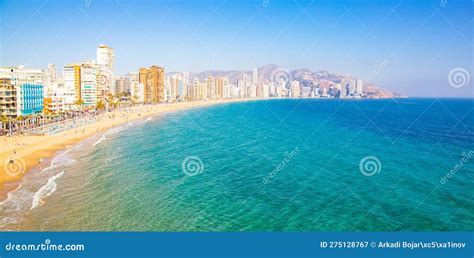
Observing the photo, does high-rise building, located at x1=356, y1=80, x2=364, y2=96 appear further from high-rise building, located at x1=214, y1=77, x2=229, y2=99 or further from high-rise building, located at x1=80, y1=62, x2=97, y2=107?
high-rise building, located at x1=80, y1=62, x2=97, y2=107

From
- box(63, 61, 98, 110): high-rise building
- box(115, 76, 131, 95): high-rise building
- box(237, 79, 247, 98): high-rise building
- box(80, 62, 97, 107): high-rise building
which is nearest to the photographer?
box(63, 61, 98, 110): high-rise building

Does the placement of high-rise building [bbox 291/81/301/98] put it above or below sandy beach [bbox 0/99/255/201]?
above

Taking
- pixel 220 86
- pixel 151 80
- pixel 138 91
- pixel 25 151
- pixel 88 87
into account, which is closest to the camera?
pixel 25 151

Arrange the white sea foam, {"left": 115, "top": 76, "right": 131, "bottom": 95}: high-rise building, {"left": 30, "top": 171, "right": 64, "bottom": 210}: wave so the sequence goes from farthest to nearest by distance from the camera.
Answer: {"left": 115, "top": 76, "right": 131, "bottom": 95}: high-rise building < the white sea foam < {"left": 30, "top": 171, "right": 64, "bottom": 210}: wave

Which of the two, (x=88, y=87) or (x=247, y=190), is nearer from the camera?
(x=247, y=190)

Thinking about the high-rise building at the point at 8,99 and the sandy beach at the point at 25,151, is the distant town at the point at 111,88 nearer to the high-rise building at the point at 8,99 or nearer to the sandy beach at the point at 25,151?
the high-rise building at the point at 8,99

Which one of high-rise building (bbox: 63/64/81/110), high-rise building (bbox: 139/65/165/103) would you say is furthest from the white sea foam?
high-rise building (bbox: 139/65/165/103)

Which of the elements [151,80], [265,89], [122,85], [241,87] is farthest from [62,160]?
[265,89]

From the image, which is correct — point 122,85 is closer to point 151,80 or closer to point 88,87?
point 151,80
